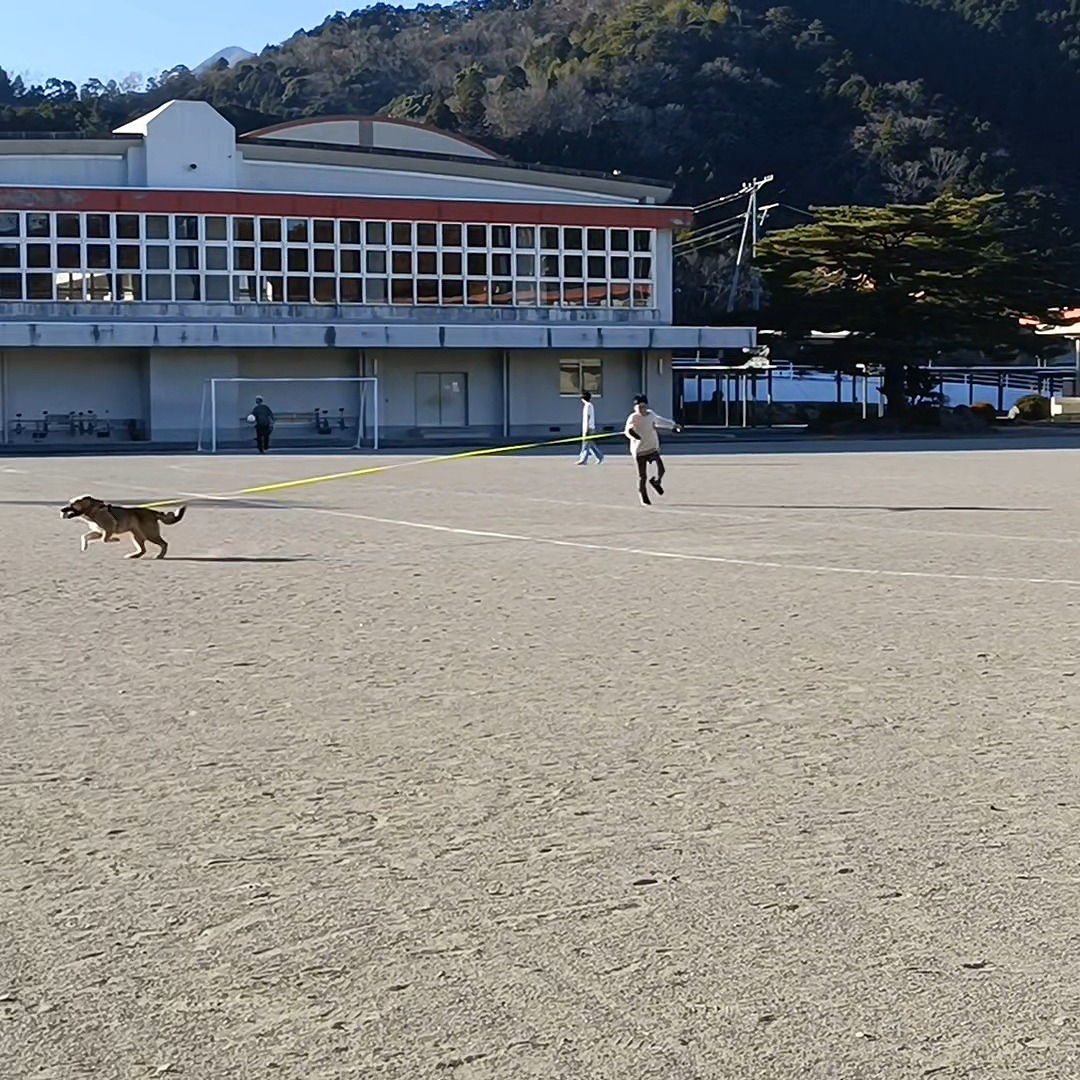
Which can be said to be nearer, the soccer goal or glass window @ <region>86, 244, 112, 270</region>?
glass window @ <region>86, 244, 112, 270</region>

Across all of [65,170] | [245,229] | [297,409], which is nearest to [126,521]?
[245,229]

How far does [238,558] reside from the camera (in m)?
16.8

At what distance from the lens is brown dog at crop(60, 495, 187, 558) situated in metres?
16.8

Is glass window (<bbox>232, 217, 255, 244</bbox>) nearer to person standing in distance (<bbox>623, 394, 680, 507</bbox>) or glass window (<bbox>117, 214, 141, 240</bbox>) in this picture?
glass window (<bbox>117, 214, 141, 240</bbox>)

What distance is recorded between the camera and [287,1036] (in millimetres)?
4328

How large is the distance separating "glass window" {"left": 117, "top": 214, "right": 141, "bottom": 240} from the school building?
6 cm

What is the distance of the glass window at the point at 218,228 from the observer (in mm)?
53938

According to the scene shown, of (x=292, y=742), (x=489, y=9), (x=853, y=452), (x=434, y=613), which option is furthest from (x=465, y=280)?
(x=489, y=9)

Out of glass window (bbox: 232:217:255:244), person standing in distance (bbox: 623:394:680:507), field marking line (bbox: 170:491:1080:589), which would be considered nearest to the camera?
field marking line (bbox: 170:491:1080:589)

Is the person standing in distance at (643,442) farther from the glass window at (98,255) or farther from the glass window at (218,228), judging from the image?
the glass window at (98,255)

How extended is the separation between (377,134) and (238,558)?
50.5 meters

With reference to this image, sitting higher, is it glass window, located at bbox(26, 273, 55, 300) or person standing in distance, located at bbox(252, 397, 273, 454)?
glass window, located at bbox(26, 273, 55, 300)

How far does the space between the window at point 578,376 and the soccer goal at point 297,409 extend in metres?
6.78

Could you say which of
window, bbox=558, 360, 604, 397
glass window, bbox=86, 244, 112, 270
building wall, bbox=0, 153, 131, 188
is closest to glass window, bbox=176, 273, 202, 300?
glass window, bbox=86, 244, 112, 270
